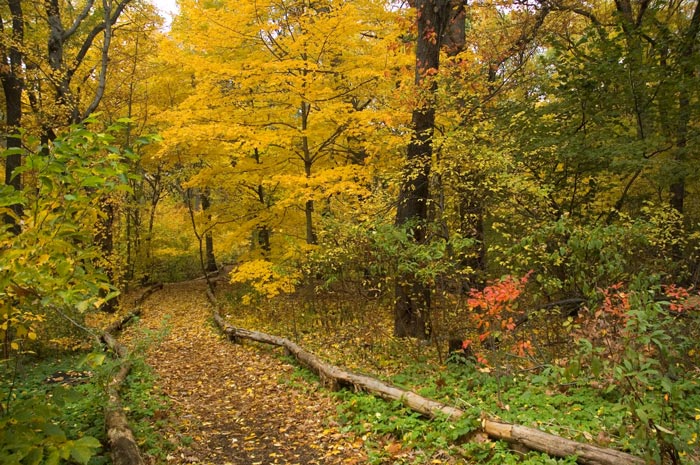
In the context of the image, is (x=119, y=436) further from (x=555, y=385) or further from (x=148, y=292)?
(x=148, y=292)

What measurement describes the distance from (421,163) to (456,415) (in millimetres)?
4291

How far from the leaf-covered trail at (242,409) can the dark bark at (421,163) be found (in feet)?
7.25

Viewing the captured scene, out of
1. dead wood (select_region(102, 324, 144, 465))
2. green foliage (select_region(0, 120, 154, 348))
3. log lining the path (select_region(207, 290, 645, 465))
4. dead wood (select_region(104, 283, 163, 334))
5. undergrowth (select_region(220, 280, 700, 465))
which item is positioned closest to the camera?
green foliage (select_region(0, 120, 154, 348))

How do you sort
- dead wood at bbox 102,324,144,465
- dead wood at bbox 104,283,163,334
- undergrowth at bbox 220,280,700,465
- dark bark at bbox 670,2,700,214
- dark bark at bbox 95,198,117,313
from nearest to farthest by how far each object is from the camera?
1. undergrowth at bbox 220,280,700,465
2. dead wood at bbox 102,324,144,465
3. dark bark at bbox 670,2,700,214
4. dead wood at bbox 104,283,163,334
5. dark bark at bbox 95,198,117,313

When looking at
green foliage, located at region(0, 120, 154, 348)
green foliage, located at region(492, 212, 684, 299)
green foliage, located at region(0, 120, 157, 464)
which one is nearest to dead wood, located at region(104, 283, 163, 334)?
green foliage, located at region(0, 120, 157, 464)

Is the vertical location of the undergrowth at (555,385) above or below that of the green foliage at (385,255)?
below

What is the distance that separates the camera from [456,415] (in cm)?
434

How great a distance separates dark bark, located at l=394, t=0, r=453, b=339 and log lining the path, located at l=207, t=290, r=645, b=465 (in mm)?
→ 1813

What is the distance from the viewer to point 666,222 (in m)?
7.79

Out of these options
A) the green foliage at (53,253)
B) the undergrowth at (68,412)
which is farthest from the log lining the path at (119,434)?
the green foliage at (53,253)

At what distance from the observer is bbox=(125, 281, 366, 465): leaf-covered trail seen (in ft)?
15.0

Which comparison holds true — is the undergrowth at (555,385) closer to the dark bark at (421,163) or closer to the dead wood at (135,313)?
the dark bark at (421,163)

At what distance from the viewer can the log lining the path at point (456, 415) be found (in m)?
3.27

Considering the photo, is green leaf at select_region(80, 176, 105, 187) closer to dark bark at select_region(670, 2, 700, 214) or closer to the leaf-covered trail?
the leaf-covered trail
